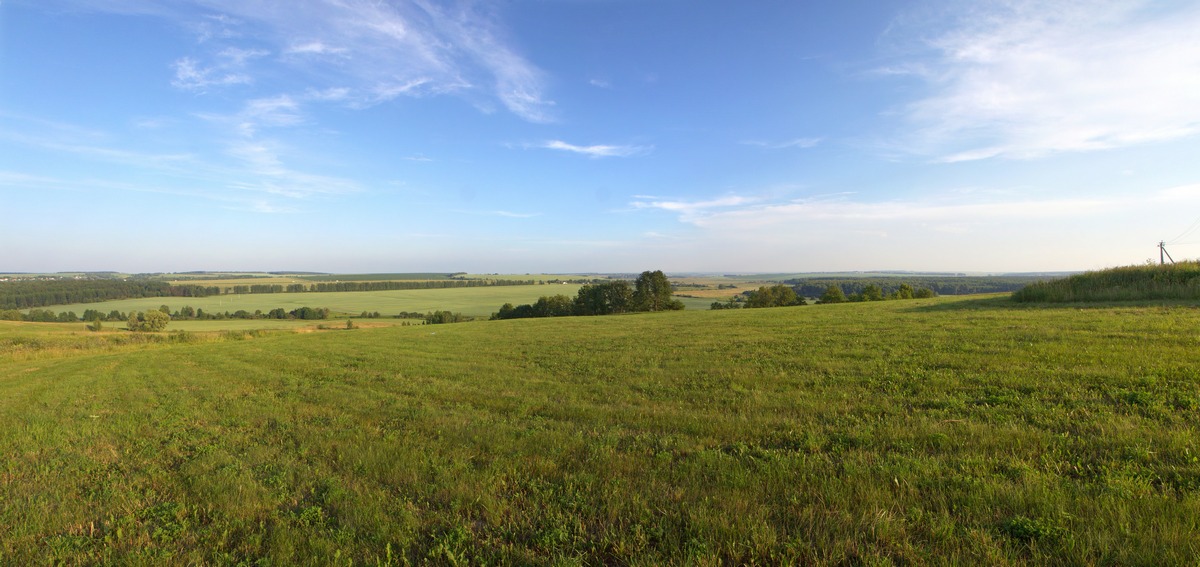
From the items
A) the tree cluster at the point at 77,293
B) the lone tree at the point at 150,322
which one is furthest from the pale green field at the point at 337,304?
the lone tree at the point at 150,322

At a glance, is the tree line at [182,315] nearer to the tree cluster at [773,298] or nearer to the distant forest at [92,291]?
A: the distant forest at [92,291]

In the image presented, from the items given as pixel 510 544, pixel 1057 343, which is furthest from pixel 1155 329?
pixel 510 544

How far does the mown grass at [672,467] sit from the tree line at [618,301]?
6823cm

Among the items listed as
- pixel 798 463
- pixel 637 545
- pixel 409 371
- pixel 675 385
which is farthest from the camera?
pixel 409 371

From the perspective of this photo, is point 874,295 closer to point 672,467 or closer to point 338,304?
point 672,467

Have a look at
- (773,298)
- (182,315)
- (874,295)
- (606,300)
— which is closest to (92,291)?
(182,315)

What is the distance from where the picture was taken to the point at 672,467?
5.30 meters

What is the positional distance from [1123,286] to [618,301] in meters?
63.2

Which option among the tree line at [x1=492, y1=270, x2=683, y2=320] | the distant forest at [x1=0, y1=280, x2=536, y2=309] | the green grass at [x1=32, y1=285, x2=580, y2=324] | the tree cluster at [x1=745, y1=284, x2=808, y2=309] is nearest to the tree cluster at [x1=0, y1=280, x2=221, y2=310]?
the distant forest at [x1=0, y1=280, x2=536, y2=309]

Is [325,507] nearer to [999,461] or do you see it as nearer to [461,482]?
[461,482]

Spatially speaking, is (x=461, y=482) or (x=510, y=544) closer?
(x=510, y=544)

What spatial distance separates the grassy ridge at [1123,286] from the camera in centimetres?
2025

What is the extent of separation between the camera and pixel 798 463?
506 cm

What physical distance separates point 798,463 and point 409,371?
41.1ft
